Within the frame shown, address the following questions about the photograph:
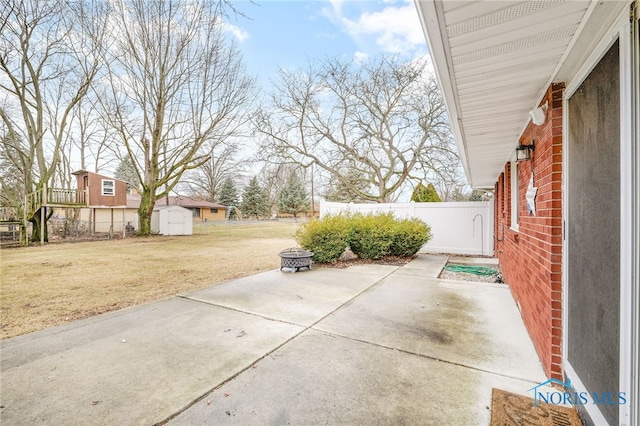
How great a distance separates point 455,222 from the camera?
33.9 ft

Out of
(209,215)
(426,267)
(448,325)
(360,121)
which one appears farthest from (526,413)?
(209,215)

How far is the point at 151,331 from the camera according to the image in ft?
10.9

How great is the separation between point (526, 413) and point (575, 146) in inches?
73.5

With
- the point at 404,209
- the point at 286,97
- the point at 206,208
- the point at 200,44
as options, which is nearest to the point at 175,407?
the point at 404,209

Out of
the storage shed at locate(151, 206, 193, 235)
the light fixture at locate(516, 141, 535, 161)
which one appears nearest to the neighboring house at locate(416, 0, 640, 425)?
the light fixture at locate(516, 141, 535, 161)

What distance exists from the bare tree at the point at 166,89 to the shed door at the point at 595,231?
15.7 m

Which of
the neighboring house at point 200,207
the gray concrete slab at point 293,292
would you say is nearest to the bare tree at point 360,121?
the gray concrete slab at point 293,292

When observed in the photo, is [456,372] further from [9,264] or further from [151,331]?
[9,264]

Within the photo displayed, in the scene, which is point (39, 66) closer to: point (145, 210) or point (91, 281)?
point (145, 210)

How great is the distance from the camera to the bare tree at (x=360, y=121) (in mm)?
14328

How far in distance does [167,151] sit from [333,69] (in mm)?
11362

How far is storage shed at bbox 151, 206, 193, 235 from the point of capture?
66.9 feet

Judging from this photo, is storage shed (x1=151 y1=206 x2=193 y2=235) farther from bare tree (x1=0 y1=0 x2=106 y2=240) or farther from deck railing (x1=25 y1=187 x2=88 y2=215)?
bare tree (x1=0 y1=0 x2=106 y2=240)

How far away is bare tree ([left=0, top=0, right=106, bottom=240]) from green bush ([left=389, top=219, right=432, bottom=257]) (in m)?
14.0
